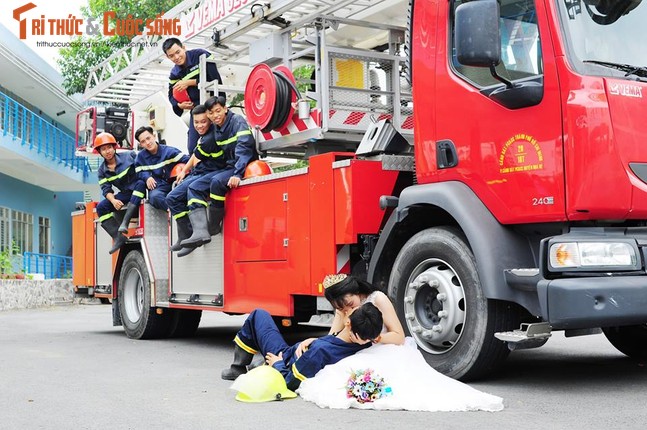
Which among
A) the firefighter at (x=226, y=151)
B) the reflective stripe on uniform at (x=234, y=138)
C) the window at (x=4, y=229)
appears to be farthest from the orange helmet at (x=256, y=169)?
the window at (x=4, y=229)

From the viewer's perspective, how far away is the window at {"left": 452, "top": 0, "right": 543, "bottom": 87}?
5.98 metres

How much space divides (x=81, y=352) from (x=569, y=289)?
228 inches

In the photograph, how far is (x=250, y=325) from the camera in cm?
678

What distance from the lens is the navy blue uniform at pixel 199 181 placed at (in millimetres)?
9164

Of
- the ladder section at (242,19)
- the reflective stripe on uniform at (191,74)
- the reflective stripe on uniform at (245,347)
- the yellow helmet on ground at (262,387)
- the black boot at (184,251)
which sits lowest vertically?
the yellow helmet on ground at (262,387)

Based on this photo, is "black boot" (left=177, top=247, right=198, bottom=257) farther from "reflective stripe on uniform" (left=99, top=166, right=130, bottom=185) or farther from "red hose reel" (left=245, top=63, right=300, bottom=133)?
"reflective stripe on uniform" (left=99, top=166, right=130, bottom=185)

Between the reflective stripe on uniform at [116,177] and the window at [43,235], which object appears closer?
the reflective stripe on uniform at [116,177]

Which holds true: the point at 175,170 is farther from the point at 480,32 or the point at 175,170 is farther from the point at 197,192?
the point at 480,32

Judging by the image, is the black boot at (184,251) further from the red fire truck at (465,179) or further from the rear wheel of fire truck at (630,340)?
the rear wheel of fire truck at (630,340)

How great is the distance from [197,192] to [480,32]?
13.8 feet

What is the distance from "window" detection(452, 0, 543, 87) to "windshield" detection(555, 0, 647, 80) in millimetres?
207

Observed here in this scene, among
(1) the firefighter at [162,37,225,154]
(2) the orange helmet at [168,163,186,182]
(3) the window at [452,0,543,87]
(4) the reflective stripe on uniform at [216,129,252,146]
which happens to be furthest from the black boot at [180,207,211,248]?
(3) the window at [452,0,543,87]

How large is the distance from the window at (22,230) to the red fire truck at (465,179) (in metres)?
21.8

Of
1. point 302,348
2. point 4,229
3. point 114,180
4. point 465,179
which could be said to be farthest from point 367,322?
point 4,229
